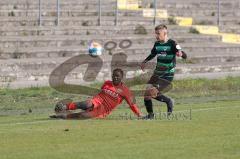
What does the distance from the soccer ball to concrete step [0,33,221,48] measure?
85 cm

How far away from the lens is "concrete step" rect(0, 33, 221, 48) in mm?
30344

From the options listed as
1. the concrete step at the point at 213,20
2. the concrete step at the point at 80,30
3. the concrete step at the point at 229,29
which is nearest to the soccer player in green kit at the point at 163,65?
the concrete step at the point at 80,30

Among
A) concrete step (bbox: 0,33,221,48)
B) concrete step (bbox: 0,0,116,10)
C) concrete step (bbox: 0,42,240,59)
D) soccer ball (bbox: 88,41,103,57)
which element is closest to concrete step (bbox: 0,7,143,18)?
concrete step (bbox: 0,0,116,10)

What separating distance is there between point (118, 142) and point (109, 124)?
2.54m

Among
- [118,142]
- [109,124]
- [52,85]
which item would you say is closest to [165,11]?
[52,85]

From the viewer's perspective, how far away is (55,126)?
15.4m

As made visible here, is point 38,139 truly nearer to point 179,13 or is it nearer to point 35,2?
point 35,2

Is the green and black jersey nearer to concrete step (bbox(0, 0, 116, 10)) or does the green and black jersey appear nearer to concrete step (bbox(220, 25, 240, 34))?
concrete step (bbox(0, 0, 116, 10))

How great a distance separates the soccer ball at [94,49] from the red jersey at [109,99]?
44.8 feet

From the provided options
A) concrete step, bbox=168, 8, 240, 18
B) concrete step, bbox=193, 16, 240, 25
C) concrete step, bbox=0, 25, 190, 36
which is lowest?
concrete step, bbox=0, 25, 190, 36

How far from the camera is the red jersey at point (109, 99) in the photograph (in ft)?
55.7

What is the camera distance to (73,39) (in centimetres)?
3241

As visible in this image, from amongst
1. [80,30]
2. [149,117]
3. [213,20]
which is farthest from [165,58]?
[213,20]

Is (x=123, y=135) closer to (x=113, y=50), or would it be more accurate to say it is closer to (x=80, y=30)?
(x=113, y=50)
